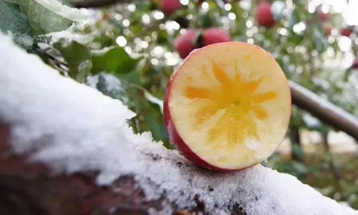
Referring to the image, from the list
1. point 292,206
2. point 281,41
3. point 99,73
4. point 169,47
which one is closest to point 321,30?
point 281,41

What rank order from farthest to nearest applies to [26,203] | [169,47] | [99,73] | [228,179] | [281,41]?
[281,41]
[169,47]
[99,73]
[228,179]
[26,203]

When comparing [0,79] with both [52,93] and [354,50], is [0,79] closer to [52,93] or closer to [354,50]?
[52,93]

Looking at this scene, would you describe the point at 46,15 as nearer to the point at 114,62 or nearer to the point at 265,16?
the point at 114,62

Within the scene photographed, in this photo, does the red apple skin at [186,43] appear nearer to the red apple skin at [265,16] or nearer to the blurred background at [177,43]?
the blurred background at [177,43]

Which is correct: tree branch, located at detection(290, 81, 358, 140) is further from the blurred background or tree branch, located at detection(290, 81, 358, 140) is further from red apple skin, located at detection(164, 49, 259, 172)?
red apple skin, located at detection(164, 49, 259, 172)

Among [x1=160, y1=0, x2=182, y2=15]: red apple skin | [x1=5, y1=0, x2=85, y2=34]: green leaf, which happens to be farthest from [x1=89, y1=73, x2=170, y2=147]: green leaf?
[x1=160, y1=0, x2=182, y2=15]: red apple skin

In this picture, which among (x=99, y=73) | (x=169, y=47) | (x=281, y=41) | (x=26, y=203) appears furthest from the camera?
(x=281, y=41)

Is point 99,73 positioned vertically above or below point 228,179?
below
